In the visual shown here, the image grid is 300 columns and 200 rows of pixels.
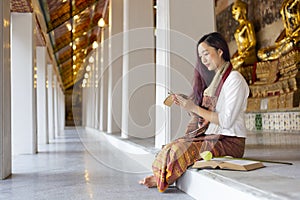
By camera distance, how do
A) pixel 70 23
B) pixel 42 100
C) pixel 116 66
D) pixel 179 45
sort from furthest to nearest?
pixel 70 23, pixel 116 66, pixel 42 100, pixel 179 45

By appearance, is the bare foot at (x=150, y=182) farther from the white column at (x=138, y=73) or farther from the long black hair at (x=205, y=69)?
the white column at (x=138, y=73)

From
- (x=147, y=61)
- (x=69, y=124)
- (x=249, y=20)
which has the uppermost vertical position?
(x=249, y=20)

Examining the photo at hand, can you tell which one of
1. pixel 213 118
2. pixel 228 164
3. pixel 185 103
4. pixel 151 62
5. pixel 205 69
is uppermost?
pixel 151 62

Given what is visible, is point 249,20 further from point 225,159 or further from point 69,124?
point 69,124

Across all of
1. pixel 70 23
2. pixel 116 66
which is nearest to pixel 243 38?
pixel 116 66

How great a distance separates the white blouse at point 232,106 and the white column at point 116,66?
6.82 m

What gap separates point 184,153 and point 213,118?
34 centimetres

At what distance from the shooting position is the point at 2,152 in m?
4.26

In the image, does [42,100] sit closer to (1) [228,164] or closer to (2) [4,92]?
(2) [4,92]

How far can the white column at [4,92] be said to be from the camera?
14.0 feet

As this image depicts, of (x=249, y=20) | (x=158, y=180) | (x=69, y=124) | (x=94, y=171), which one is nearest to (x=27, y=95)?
(x=94, y=171)

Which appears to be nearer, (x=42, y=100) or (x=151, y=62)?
(x=151, y=62)

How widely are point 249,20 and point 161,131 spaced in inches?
299

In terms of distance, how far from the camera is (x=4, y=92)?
14.2 ft
